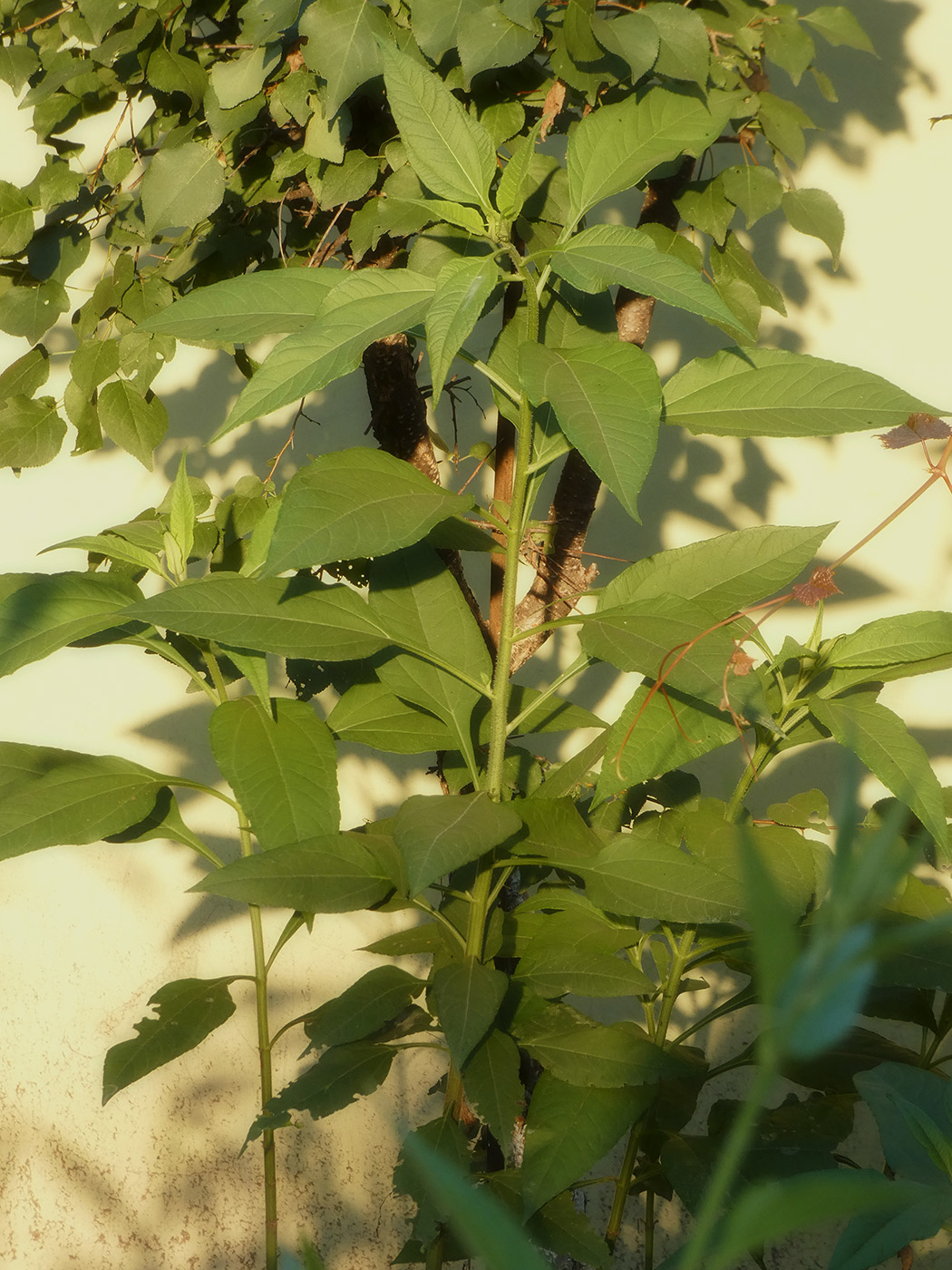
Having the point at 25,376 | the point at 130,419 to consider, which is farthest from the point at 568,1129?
the point at 25,376

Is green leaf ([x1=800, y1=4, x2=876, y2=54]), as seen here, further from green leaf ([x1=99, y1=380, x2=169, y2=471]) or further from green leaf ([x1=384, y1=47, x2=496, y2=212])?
green leaf ([x1=99, y1=380, x2=169, y2=471])

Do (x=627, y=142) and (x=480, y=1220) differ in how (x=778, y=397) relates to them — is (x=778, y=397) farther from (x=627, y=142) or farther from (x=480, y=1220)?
(x=480, y=1220)

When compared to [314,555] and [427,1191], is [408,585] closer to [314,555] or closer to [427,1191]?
[314,555]

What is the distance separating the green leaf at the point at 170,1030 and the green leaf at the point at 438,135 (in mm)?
540

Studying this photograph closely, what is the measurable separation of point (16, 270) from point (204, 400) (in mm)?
567

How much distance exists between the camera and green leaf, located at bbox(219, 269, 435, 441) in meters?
0.53

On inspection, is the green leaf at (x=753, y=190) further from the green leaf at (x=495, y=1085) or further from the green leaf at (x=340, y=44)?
the green leaf at (x=495, y=1085)

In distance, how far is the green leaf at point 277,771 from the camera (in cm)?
64

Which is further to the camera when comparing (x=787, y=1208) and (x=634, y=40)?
(x=634, y=40)

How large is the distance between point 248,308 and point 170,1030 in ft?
1.59

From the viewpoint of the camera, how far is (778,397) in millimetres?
598

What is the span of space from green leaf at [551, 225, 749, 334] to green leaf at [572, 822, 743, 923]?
0.30 m

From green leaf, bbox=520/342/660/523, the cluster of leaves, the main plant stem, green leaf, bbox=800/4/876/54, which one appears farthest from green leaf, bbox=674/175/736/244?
the main plant stem

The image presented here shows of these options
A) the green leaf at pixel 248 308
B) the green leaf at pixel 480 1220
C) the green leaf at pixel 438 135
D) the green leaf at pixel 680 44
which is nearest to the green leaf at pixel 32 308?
the green leaf at pixel 248 308
